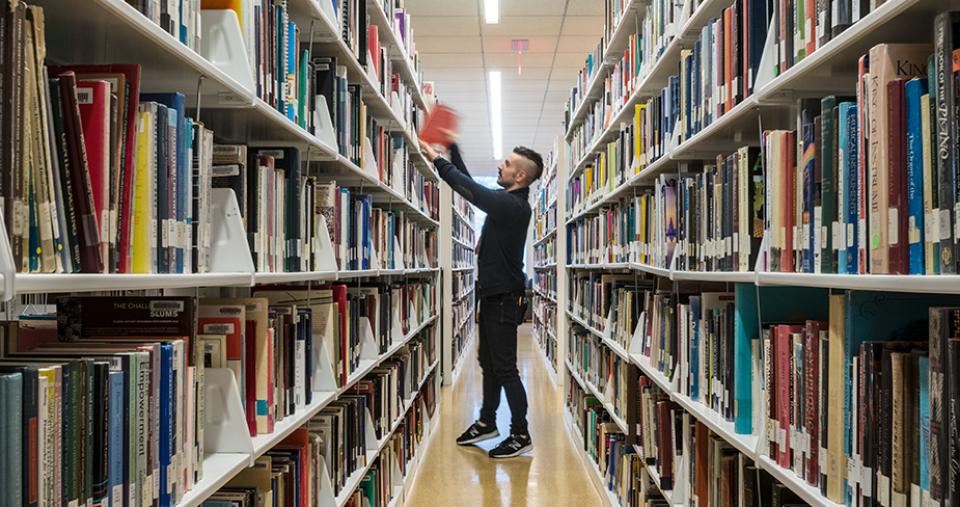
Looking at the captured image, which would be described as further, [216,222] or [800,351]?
[216,222]

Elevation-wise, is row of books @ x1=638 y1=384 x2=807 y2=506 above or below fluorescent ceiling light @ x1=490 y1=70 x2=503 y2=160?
below

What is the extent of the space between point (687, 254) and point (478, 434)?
264 cm

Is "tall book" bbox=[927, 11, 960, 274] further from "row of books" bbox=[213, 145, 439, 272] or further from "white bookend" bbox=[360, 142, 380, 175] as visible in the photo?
"white bookend" bbox=[360, 142, 380, 175]

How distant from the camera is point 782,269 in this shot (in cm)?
144

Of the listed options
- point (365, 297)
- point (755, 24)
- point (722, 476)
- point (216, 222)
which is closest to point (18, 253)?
point (216, 222)

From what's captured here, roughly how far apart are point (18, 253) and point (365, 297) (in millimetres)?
2083

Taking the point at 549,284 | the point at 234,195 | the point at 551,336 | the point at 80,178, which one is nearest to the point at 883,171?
the point at 80,178

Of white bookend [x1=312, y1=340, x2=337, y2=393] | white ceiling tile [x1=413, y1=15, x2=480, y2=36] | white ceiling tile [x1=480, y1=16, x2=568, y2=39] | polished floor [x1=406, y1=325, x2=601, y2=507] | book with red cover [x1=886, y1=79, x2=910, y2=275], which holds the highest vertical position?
white ceiling tile [x1=413, y1=15, x2=480, y2=36]

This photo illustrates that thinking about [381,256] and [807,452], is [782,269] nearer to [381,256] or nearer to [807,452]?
[807,452]

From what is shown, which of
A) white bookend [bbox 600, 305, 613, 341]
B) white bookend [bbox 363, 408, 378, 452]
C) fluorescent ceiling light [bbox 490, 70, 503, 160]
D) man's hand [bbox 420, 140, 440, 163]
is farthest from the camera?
fluorescent ceiling light [bbox 490, 70, 503, 160]

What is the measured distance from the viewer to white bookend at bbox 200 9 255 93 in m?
1.45

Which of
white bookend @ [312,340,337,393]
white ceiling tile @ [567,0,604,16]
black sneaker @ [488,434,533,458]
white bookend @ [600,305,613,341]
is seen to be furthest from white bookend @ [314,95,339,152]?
white ceiling tile @ [567,0,604,16]

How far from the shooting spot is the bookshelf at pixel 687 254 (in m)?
1.20

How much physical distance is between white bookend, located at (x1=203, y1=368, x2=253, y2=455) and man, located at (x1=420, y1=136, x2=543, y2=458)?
8.72 ft
